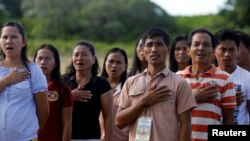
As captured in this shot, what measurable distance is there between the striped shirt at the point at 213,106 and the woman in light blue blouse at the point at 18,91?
124 centimetres

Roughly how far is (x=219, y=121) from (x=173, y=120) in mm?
682

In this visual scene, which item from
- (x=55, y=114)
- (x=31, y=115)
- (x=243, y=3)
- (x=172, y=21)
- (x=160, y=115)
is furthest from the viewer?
(x=172, y=21)

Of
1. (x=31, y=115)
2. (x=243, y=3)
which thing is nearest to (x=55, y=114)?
(x=31, y=115)

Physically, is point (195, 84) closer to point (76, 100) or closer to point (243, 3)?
point (76, 100)

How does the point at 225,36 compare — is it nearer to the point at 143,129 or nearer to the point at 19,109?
the point at 143,129

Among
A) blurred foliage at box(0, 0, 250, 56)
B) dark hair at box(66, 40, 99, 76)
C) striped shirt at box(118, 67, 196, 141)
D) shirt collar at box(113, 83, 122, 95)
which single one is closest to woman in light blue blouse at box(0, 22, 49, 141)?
striped shirt at box(118, 67, 196, 141)

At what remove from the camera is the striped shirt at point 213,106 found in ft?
16.5

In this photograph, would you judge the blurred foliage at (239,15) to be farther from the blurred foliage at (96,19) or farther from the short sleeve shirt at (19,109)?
the short sleeve shirt at (19,109)

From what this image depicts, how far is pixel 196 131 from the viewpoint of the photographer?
505 centimetres

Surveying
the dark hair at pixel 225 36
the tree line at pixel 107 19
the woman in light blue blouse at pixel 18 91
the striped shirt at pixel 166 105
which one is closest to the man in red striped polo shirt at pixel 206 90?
the striped shirt at pixel 166 105

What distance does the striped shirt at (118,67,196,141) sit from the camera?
4.50 m

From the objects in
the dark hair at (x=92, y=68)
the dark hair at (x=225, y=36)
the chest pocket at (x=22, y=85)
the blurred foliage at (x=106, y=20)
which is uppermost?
the blurred foliage at (x=106, y=20)

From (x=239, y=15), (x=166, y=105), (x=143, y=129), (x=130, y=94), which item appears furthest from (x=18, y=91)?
(x=239, y=15)

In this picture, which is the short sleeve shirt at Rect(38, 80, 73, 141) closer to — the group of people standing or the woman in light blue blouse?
the group of people standing
